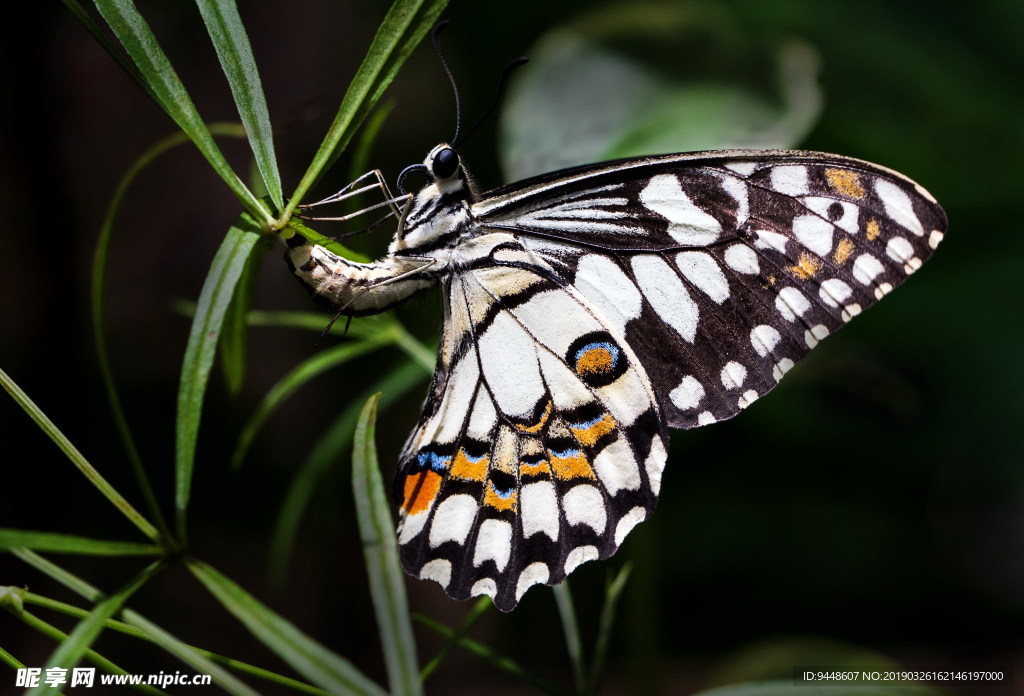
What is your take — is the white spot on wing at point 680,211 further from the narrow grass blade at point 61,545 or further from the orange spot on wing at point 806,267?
the narrow grass blade at point 61,545

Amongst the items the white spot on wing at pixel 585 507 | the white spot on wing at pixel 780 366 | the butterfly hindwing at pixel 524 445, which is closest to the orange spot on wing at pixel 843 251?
the white spot on wing at pixel 780 366

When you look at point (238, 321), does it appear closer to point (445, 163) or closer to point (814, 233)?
point (445, 163)

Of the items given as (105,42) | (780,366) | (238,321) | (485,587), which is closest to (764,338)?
(780,366)

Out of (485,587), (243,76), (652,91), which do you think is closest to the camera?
(243,76)

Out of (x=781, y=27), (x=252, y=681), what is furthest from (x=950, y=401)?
(x=252, y=681)

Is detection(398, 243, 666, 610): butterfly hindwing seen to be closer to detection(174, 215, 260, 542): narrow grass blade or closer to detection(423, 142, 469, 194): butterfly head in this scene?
detection(423, 142, 469, 194): butterfly head
